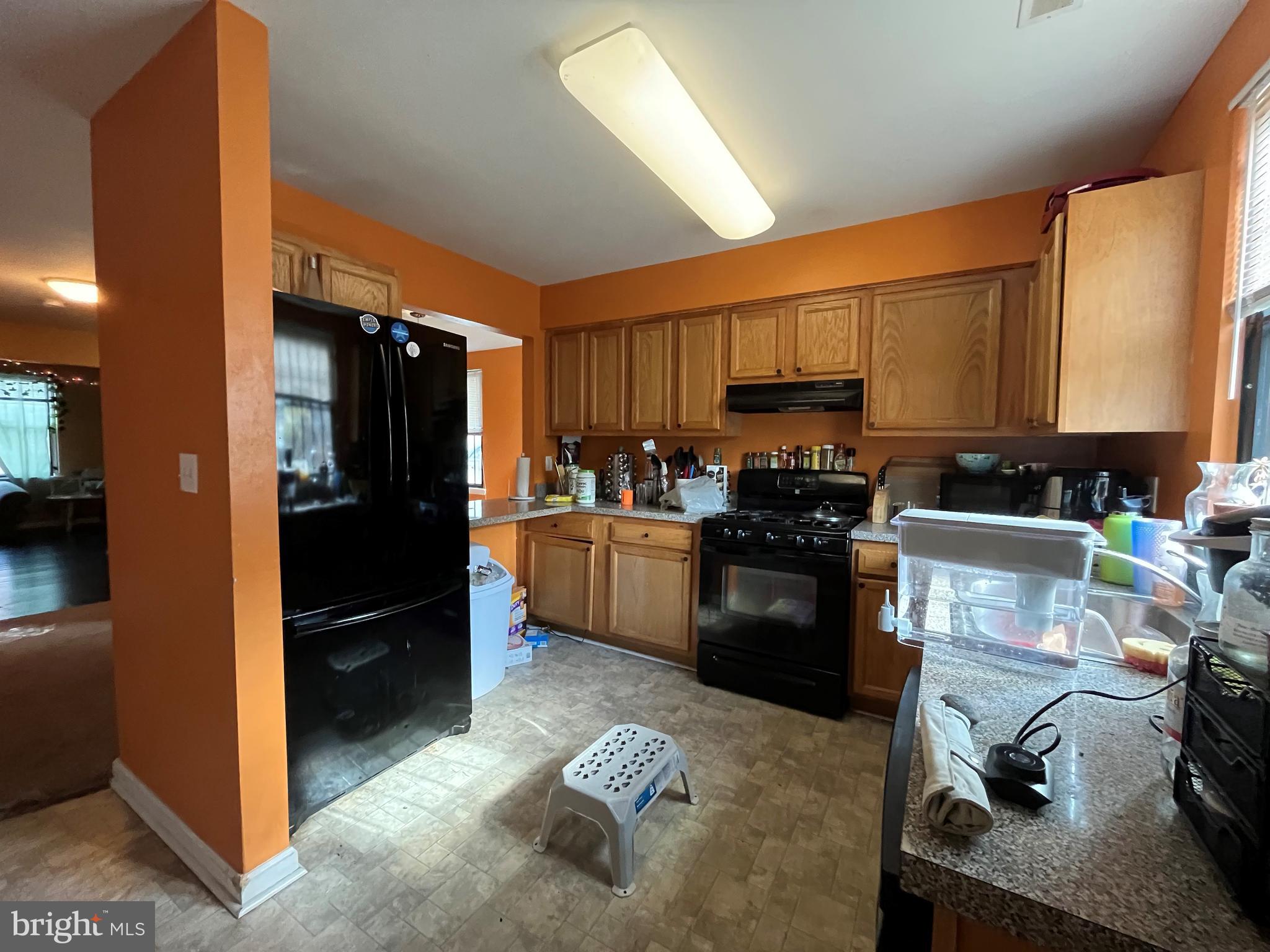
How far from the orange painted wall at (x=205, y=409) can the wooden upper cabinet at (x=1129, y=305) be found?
8.34 feet

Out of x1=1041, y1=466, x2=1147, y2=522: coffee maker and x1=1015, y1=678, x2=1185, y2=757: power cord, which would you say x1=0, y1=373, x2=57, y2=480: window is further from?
x1=1041, y1=466, x2=1147, y2=522: coffee maker

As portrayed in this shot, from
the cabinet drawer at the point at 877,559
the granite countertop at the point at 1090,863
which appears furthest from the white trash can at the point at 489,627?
the granite countertop at the point at 1090,863

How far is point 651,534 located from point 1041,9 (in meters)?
2.49

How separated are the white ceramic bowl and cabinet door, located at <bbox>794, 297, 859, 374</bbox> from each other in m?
0.67

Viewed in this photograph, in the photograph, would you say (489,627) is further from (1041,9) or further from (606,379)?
(1041,9)

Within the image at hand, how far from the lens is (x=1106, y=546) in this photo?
5.18 feet

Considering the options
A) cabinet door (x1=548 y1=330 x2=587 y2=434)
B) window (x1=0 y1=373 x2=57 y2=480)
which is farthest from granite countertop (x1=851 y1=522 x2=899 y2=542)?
window (x1=0 y1=373 x2=57 y2=480)

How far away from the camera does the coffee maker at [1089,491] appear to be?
6.12ft

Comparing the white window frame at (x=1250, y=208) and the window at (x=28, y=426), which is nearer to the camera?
the white window frame at (x=1250, y=208)

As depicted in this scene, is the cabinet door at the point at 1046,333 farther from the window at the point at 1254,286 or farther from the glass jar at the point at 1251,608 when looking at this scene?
the glass jar at the point at 1251,608

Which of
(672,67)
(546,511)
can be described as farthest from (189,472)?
(672,67)

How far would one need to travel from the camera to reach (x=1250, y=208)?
139 centimetres

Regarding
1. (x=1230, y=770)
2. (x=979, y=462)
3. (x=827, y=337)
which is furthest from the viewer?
(x=827, y=337)

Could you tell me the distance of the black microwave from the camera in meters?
2.26
